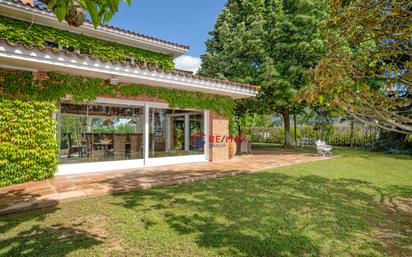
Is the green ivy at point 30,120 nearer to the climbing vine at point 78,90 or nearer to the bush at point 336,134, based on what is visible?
the climbing vine at point 78,90

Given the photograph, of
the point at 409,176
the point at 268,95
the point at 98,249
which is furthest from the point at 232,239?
the point at 268,95

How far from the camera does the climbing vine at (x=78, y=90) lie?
748 cm

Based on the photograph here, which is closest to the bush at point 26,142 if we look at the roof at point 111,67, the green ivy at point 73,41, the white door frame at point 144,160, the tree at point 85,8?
the white door frame at point 144,160

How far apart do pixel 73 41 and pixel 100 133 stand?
16.1ft

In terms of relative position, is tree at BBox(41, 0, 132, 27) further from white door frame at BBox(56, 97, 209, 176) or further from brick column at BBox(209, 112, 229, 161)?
brick column at BBox(209, 112, 229, 161)

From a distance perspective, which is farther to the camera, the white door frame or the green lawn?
the white door frame

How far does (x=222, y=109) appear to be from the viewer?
13.3m

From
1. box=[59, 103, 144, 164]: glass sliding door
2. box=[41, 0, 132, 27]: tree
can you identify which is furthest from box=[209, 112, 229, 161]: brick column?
box=[41, 0, 132, 27]: tree

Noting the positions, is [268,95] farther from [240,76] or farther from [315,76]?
[315,76]

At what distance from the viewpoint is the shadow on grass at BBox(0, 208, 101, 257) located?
3.57m

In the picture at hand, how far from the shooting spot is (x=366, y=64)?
4.85 meters

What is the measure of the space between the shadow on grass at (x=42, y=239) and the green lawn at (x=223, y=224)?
14mm

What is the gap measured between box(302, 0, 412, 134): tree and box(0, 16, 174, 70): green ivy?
897 centimetres

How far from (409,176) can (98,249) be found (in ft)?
36.1
